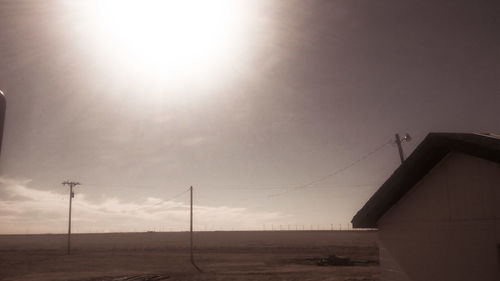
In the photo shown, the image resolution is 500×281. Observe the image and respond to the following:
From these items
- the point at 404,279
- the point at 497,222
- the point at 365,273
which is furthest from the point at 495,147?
the point at 365,273

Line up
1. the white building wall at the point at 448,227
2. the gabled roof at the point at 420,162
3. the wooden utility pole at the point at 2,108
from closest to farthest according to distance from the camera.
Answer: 1. the wooden utility pole at the point at 2,108
2. the white building wall at the point at 448,227
3. the gabled roof at the point at 420,162

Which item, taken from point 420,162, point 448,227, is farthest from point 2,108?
point 420,162

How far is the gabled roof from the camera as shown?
6.73m

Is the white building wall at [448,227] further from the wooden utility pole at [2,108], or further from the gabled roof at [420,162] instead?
the wooden utility pole at [2,108]

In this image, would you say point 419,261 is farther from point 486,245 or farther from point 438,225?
point 486,245

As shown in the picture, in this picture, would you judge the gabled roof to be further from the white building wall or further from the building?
the white building wall

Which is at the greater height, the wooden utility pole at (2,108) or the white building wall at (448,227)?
the wooden utility pole at (2,108)

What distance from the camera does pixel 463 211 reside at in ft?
23.1

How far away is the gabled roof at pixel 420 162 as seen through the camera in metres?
6.73

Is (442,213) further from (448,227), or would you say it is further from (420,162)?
(420,162)

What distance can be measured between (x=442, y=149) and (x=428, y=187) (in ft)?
2.76

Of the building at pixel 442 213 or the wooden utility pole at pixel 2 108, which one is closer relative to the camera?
the wooden utility pole at pixel 2 108

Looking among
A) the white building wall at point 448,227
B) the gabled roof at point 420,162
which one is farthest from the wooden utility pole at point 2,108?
the white building wall at point 448,227

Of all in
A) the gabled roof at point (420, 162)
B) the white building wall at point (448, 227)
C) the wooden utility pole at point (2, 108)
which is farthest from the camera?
the gabled roof at point (420, 162)
